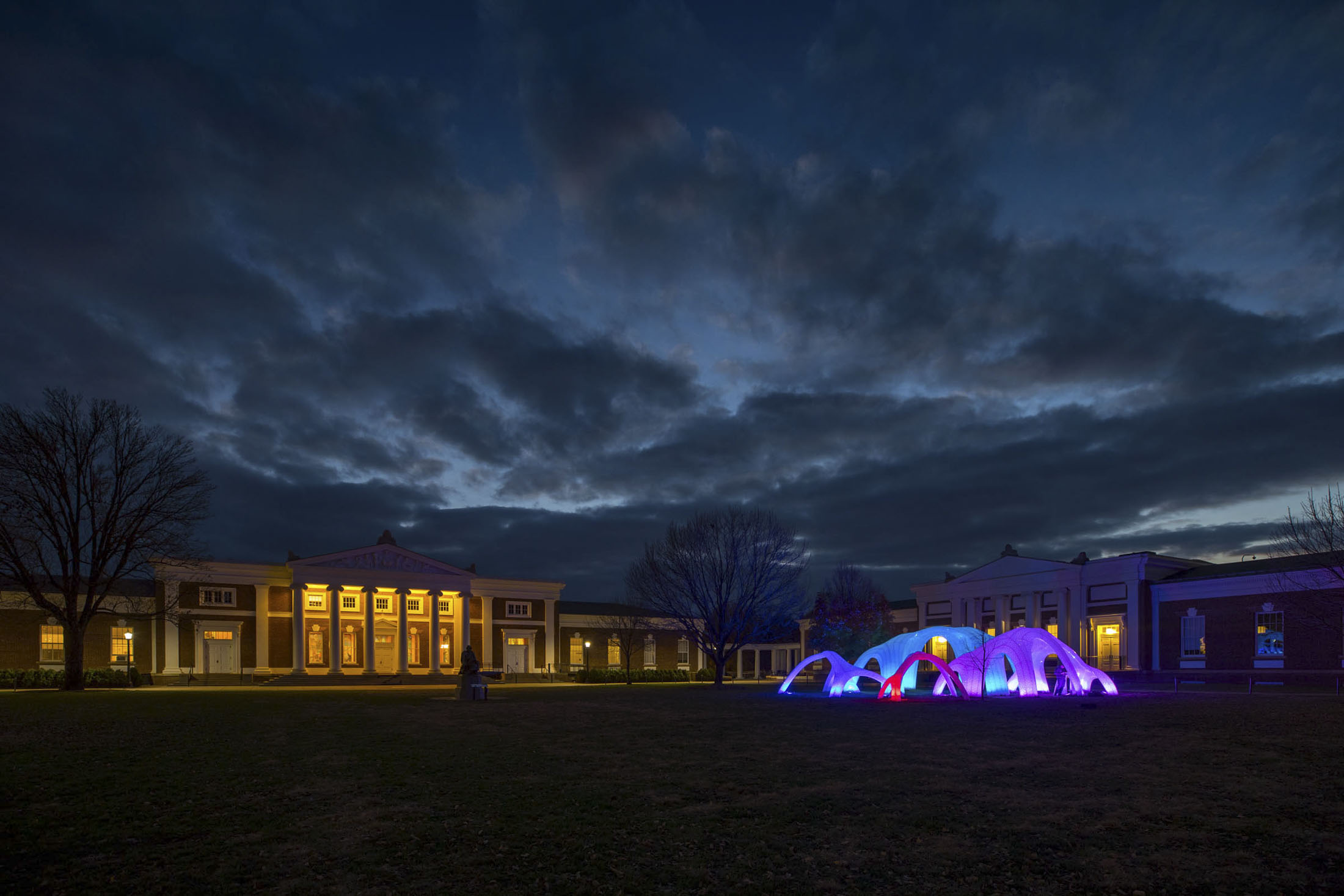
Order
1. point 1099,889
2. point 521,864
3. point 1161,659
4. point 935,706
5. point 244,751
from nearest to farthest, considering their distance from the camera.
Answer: point 1099,889, point 521,864, point 244,751, point 935,706, point 1161,659

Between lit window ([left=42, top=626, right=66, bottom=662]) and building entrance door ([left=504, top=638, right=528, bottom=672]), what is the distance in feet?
99.5

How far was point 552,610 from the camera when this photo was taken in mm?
71688

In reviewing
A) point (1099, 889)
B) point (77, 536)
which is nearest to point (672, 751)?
point (1099, 889)

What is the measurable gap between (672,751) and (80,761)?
10017 mm

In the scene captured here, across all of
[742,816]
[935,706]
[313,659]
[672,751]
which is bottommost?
[313,659]

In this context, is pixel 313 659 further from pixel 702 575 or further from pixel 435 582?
pixel 702 575

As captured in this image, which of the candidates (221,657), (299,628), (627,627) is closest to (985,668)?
(627,627)

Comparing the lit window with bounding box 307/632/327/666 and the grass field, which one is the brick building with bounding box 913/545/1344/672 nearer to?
the grass field

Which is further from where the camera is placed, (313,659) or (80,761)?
(313,659)

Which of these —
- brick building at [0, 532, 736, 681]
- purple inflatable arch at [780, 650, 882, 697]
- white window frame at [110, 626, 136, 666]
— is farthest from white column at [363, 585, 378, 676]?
purple inflatable arch at [780, 650, 882, 697]

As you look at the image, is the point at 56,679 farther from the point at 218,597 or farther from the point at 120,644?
the point at 218,597

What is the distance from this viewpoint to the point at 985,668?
3406 centimetres

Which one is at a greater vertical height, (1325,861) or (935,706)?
(1325,861)

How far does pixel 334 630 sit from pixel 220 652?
794cm
